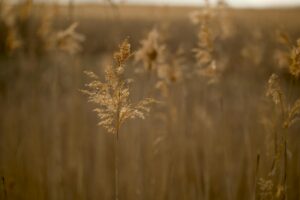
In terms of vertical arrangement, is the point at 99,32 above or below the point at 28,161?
above

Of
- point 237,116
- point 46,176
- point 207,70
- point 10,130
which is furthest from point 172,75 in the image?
point 237,116

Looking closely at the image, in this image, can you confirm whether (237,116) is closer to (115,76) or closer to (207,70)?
(207,70)

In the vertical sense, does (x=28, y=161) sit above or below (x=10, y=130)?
below

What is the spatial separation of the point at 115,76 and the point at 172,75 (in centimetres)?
90

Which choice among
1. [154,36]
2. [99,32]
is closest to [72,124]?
[154,36]

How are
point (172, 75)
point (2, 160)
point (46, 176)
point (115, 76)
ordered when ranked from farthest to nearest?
point (2, 160), point (46, 176), point (172, 75), point (115, 76)

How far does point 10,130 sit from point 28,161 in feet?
1.19

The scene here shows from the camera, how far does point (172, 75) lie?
6.24 feet

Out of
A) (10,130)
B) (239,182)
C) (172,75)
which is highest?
(172,75)

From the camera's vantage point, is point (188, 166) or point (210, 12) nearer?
point (210, 12)

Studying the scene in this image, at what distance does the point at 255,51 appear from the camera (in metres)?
2.51

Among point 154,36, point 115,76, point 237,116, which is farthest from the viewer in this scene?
point 237,116

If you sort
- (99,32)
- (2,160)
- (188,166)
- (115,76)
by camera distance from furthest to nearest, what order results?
1. (99,32)
2. (188,166)
3. (2,160)
4. (115,76)

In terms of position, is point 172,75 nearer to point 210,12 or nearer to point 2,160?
point 210,12
